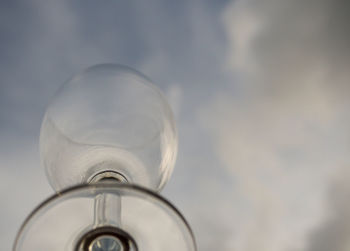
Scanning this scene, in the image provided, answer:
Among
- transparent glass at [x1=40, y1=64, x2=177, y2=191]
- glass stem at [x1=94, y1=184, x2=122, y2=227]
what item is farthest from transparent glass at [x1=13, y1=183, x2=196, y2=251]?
transparent glass at [x1=40, y1=64, x2=177, y2=191]

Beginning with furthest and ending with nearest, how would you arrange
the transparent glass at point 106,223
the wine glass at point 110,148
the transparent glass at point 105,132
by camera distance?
1. the transparent glass at point 105,132
2. the wine glass at point 110,148
3. the transparent glass at point 106,223

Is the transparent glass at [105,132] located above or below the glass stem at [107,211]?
above

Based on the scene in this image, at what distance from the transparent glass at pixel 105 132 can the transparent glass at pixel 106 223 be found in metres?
0.50

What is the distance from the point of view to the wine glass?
1742mm

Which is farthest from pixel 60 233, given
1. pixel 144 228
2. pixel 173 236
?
pixel 173 236

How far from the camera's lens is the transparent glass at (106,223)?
1603 mm

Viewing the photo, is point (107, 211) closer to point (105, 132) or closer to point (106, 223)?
point (106, 223)

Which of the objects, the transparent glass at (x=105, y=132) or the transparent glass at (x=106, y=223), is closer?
the transparent glass at (x=106, y=223)

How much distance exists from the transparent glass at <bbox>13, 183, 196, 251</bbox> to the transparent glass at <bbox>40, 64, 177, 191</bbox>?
50cm

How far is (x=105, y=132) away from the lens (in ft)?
7.15

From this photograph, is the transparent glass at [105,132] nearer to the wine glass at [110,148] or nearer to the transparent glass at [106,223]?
the wine glass at [110,148]

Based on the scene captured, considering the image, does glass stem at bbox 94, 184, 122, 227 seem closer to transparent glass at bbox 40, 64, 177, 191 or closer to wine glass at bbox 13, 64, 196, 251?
wine glass at bbox 13, 64, 196, 251

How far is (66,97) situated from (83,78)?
0.17 m

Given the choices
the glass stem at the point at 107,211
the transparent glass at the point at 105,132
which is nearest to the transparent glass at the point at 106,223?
the glass stem at the point at 107,211
